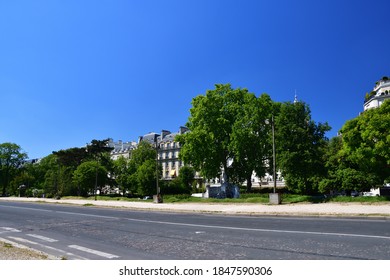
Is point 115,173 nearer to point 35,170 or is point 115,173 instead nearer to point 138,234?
point 35,170

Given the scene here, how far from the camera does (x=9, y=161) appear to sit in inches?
3846

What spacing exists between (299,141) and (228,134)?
1486 cm

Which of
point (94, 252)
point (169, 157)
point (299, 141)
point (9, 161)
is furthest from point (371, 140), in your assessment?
point (9, 161)

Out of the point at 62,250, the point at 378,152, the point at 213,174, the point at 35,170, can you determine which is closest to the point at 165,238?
the point at 62,250

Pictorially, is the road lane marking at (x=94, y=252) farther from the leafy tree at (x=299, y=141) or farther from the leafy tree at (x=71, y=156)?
the leafy tree at (x=71, y=156)

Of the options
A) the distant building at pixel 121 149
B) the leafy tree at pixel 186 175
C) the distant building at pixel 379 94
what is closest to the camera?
the distant building at pixel 379 94

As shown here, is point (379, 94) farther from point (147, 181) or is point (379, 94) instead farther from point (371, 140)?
point (371, 140)

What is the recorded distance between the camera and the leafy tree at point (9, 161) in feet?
313

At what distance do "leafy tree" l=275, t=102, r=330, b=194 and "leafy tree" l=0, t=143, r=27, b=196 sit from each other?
293ft

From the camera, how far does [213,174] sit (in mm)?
44719

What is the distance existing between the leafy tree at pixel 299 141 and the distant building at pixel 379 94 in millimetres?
52837

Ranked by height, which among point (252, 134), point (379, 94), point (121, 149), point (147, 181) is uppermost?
point (379, 94)

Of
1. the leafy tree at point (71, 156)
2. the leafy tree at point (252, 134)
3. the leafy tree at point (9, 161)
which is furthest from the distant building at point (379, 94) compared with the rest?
the leafy tree at point (9, 161)

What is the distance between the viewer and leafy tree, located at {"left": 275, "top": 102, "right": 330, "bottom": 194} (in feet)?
100
